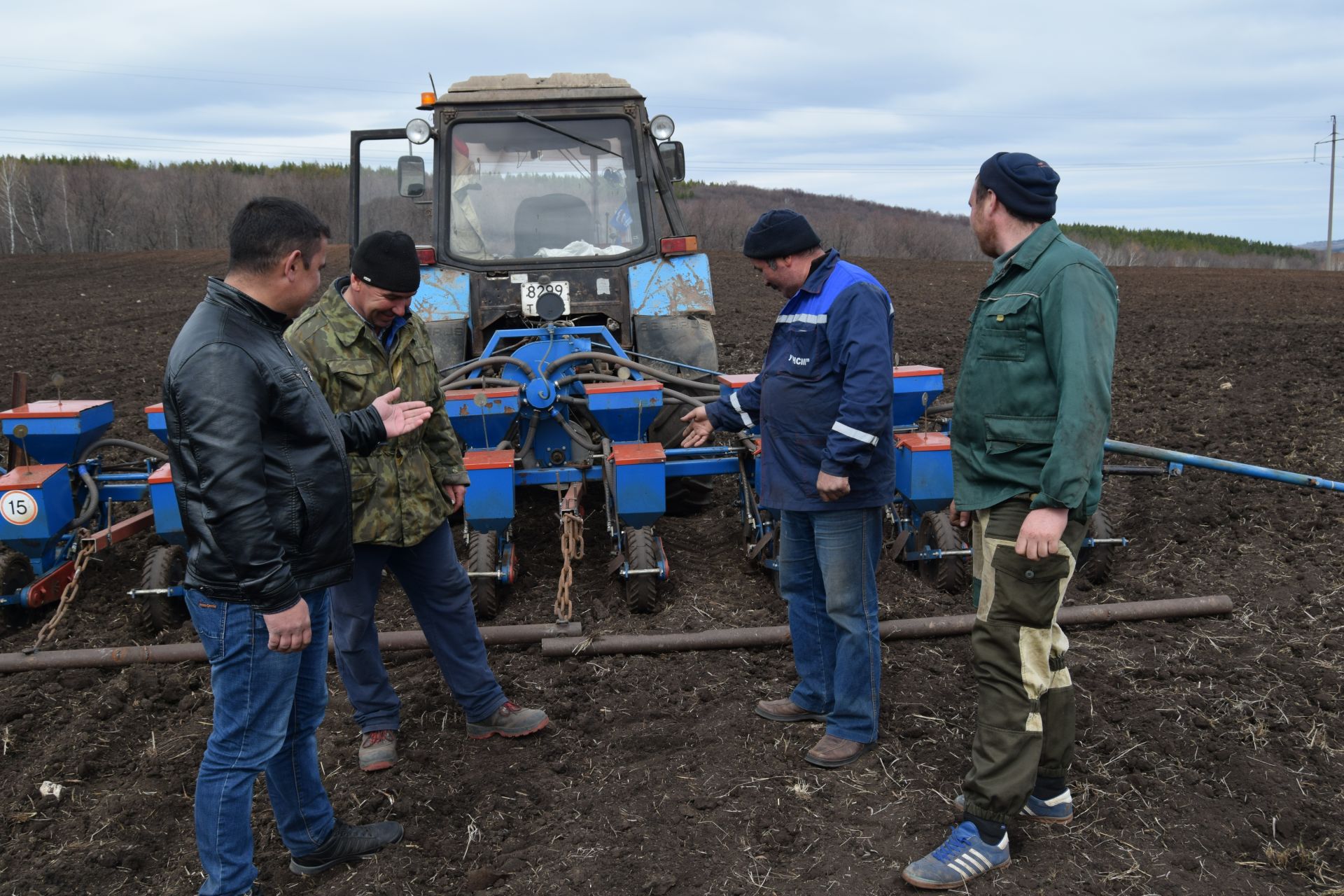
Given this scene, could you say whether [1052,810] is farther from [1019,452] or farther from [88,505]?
[88,505]

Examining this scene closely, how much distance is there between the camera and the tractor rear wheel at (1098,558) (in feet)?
16.8

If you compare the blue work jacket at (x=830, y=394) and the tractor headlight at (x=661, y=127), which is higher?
the tractor headlight at (x=661, y=127)

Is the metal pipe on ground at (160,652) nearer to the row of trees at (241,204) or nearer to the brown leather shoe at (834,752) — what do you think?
the brown leather shoe at (834,752)

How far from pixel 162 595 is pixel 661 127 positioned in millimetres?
3807

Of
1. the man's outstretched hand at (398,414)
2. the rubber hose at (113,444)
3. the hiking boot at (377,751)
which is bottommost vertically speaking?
the hiking boot at (377,751)

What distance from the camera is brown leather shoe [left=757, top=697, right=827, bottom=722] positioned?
12.2 ft

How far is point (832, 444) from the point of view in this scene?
3.22 metres

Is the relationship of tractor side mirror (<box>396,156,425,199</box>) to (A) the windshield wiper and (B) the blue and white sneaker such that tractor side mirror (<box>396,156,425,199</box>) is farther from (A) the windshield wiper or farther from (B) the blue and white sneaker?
Result: (B) the blue and white sneaker

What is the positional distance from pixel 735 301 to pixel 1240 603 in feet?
47.6

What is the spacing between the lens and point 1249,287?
21500 mm

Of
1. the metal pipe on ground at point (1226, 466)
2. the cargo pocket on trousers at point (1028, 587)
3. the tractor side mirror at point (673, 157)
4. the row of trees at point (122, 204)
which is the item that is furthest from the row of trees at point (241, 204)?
the cargo pocket on trousers at point (1028, 587)

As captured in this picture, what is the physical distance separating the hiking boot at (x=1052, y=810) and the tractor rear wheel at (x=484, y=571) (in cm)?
248

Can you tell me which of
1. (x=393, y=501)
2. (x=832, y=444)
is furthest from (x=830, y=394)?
(x=393, y=501)

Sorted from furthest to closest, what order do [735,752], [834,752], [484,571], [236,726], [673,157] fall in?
[673,157]
[484,571]
[735,752]
[834,752]
[236,726]
